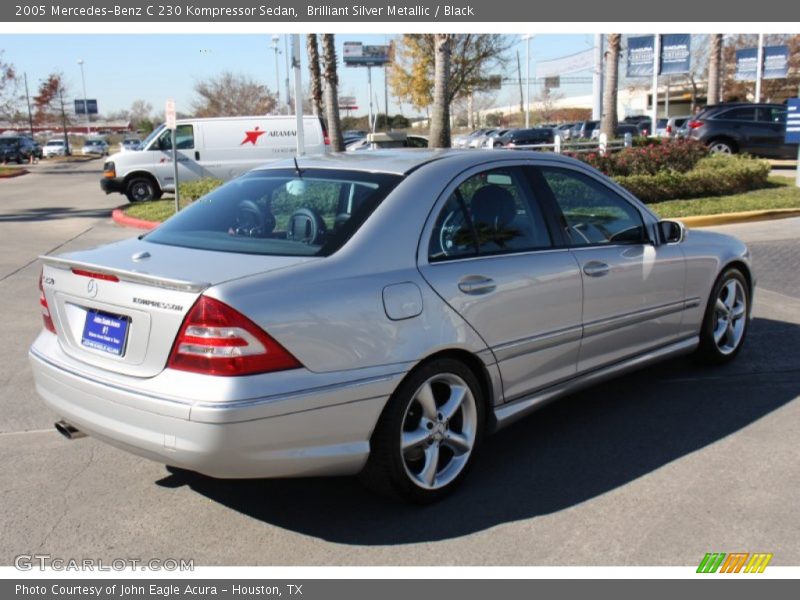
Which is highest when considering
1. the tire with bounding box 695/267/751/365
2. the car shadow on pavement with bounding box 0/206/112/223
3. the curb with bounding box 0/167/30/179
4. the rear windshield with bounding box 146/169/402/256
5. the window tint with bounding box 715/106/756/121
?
→ the window tint with bounding box 715/106/756/121

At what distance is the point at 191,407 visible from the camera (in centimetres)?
311

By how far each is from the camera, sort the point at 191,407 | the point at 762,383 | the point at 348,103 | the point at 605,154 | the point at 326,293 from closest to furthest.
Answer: the point at 191,407 → the point at 326,293 → the point at 762,383 → the point at 605,154 → the point at 348,103

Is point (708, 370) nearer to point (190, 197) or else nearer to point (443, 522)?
point (443, 522)

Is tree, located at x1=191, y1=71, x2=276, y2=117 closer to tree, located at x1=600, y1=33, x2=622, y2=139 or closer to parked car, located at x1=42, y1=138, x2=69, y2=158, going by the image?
parked car, located at x1=42, y1=138, x2=69, y2=158

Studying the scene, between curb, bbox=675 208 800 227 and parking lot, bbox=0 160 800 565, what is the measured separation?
788 centimetres

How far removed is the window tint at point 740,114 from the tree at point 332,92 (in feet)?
34.8

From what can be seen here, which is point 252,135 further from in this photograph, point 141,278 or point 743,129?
point 141,278

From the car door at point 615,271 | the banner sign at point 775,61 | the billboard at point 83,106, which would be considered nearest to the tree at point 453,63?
the banner sign at point 775,61

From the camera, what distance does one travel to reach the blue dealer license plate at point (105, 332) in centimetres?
341

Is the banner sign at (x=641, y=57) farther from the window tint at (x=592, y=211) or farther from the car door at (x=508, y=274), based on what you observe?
the car door at (x=508, y=274)

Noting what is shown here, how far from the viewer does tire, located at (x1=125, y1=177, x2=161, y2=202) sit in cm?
1989

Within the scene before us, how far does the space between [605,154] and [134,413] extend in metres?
13.9

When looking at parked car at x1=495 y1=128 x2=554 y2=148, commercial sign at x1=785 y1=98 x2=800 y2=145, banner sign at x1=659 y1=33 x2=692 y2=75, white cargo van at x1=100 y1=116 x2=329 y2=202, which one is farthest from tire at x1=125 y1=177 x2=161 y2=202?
banner sign at x1=659 y1=33 x2=692 y2=75
